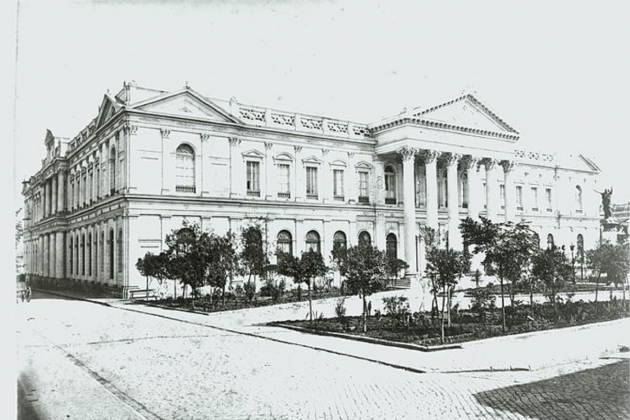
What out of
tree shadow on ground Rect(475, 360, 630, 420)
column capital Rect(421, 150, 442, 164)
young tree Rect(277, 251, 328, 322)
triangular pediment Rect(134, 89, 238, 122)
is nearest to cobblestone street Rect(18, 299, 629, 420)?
tree shadow on ground Rect(475, 360, 630, 420)

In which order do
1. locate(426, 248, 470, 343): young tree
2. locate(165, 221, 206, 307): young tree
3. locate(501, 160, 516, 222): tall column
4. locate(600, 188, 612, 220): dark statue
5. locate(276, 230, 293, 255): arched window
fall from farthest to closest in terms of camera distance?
1. locate(501, 160, 516, 222): tall column
2. locate(276, 230, 293, 255): arched window
3. locate(165, 221, 206, 307): young tree
4. locate(600, 188, 612, 220): dark statue
5. locate(426, 248, 470, 343): young tree

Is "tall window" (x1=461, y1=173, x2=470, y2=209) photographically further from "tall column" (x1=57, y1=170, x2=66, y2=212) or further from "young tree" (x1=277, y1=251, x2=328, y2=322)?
"tall column" (x1=57, y1=170, x2=66, y2=212)

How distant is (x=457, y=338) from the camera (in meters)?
14.5

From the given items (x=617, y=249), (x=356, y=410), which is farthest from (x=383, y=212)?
(x=356, y=410)

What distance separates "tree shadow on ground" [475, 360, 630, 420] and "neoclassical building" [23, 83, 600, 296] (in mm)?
23981

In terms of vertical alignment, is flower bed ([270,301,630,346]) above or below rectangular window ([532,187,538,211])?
below

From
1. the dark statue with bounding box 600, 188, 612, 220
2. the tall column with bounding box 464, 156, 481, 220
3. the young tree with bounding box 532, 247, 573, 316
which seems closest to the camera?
the young tree with bounding box 532, 247, 573, 316

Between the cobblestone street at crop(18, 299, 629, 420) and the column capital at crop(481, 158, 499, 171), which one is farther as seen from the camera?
the column capital at crop(481, 158, 499, 171)

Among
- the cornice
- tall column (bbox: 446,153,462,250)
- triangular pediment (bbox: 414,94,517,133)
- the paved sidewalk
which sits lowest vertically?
the paved sidewalk

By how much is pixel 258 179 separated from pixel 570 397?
2795 cm

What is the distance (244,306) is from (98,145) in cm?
1713

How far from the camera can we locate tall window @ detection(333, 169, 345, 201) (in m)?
39.3

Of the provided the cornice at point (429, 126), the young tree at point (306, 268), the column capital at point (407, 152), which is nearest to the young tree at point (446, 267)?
the young tree at point (306, 268)

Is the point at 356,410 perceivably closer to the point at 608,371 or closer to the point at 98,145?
the point at 608,371
